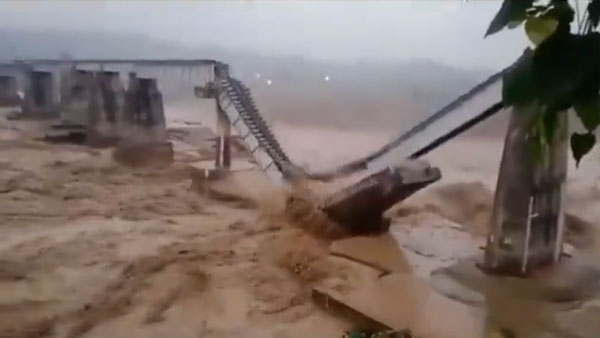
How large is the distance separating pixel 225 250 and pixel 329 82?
0.30m

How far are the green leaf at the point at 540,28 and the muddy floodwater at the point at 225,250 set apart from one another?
0.28 meters

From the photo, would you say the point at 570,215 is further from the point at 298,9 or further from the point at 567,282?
the point at 298,9

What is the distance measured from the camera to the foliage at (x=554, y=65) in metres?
0.95

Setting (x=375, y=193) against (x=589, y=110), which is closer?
(x=589, y=110)

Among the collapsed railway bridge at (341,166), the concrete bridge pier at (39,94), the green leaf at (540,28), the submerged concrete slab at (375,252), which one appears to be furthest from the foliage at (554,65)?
the concrete bridge pier at (39,94)

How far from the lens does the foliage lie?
3.13 ft

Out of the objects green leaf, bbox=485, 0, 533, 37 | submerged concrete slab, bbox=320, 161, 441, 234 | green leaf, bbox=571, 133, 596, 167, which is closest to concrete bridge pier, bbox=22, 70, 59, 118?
submerged concrete slab, bbox=320, 161, 441, 234

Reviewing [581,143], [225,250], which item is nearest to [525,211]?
[581,143]

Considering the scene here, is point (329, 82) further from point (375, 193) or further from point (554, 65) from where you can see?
point (554, 65)

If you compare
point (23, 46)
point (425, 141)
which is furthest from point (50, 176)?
point (425, 141)

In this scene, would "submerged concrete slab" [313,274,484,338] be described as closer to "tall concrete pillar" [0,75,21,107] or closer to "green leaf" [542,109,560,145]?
"green leaf" [542,109,560,145]

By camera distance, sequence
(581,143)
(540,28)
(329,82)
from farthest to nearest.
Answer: (329,82) < (581,143) < (540,28)

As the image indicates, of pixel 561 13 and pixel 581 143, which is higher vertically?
pixel 561 13

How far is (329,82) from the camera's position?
3.89 feet
